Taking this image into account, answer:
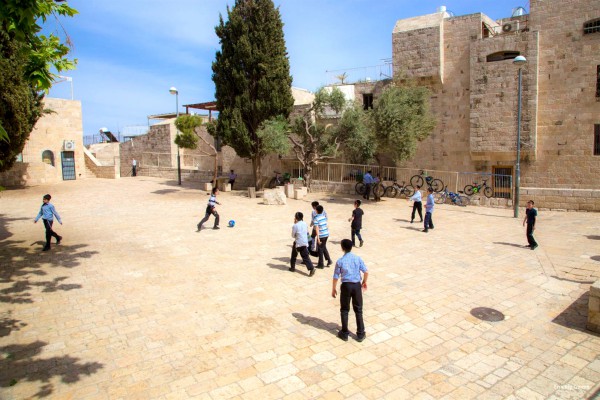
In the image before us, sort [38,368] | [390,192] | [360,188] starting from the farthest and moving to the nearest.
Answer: [360,188]
[390,192]
[38,368]

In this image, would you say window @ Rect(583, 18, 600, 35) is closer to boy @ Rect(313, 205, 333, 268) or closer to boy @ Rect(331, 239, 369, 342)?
boy @ Rect(313, 205, 333, 268)

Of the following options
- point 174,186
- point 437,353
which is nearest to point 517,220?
point 437,353

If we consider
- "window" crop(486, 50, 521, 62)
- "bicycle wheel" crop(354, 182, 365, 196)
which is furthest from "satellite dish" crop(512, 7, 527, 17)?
"bicycle wheel" crop(354, 182, 365, 196)

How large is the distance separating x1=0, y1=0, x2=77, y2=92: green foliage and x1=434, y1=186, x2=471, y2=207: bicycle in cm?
1736

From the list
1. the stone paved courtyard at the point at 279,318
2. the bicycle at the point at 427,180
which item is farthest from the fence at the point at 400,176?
the stone paved courtyard at the point at 279,318

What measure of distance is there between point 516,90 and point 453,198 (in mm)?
7196

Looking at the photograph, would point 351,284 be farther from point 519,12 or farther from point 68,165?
point 68,165

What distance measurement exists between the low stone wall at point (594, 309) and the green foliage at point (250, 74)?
16702 mm

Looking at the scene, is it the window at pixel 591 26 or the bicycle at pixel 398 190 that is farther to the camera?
the bicycle at pixel 398 190

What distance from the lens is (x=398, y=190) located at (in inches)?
850

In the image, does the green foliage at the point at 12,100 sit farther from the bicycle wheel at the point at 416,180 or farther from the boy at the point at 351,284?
the bicycle wheel at the point at 416,180

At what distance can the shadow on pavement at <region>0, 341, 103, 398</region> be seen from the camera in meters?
5.04

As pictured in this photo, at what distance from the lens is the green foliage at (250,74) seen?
2170cm

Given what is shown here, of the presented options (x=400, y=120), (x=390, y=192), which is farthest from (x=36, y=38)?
(x=390, y=192)
